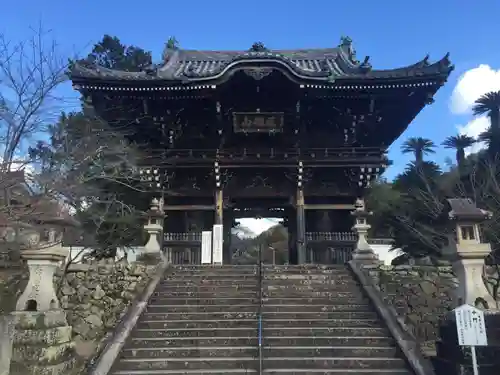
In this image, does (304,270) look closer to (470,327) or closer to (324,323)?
(324,323)

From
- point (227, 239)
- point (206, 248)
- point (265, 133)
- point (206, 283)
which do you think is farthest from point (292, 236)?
point (206, 283)

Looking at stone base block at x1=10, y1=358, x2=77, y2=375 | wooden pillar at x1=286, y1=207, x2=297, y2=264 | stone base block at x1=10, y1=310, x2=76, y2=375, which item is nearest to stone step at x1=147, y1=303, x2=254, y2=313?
stone base block at x1=10, y1=310, x2=76, y2=375

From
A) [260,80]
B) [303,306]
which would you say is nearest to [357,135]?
[260,80]

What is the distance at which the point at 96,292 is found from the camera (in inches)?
389

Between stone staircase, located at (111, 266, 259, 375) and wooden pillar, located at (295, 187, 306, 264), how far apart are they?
307 centimetres

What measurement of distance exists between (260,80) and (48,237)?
802cm

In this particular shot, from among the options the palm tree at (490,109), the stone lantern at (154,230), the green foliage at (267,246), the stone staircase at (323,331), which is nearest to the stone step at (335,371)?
the stone staircase at (323,331)

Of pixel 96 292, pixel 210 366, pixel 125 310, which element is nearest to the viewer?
pixel 210 366

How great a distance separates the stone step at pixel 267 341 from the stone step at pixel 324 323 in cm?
44

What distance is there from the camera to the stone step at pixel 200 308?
8773mm

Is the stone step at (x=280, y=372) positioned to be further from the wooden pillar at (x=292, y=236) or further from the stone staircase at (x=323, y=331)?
the wooden pillar at (x=292, y=236)

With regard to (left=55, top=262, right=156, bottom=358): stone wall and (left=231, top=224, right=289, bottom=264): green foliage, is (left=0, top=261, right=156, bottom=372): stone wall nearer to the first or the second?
(left=55, top=262, right=156, bottom=358): stone wall

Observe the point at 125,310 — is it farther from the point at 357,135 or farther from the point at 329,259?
the point at 357,135

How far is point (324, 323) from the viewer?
822 centimetres
